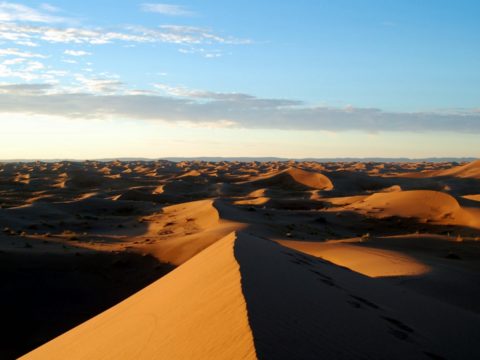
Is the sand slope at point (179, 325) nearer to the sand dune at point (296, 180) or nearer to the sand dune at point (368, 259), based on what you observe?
the sand dune at point (368, 259)

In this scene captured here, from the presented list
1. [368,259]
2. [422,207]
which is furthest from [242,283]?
[422,207]

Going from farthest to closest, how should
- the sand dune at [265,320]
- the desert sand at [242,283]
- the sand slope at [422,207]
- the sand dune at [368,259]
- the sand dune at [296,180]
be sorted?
the sand dune at [296,180] → the sand slope at [422,207] → the sand dune at [368,259] → the desert sand at [242,283] → the sand dune at [265,320]

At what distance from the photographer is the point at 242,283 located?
409 centimetres

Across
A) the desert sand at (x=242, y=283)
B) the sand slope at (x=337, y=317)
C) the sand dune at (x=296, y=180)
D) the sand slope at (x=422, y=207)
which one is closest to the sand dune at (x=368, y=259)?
the desert sand at (x=242, y=283)

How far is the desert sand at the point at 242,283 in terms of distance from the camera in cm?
344

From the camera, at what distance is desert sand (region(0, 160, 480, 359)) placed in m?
3.44

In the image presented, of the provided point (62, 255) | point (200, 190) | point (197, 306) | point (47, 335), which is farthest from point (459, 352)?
point (200, 190)

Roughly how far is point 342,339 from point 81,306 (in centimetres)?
720

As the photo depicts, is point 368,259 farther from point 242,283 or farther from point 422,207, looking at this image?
point 422,207

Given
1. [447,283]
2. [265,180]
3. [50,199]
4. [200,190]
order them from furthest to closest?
[265,180], [200,190], [50,199], [447,283]

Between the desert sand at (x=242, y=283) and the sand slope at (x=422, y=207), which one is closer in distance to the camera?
the desert sand at (x=242, y=283)

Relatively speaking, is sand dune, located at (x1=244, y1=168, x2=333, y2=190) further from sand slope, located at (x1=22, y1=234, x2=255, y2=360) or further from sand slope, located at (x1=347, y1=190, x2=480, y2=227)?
sand slope, located at (x1=22, y1=234, x2=255, y2=360)

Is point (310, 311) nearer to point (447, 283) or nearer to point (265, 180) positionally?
point (447, 283)

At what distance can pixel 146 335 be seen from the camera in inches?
156
